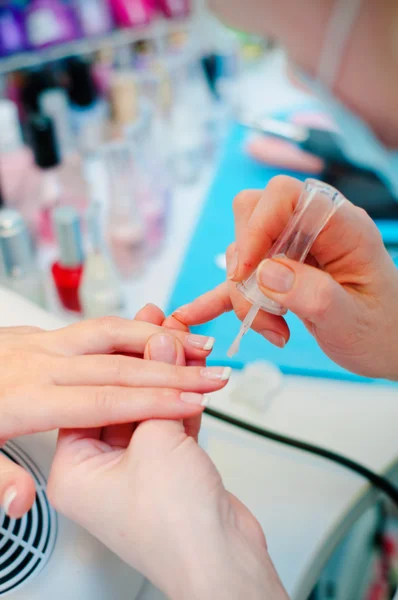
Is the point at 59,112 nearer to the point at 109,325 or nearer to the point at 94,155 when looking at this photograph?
the point at 94,155

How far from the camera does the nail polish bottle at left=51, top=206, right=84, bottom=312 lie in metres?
0.66

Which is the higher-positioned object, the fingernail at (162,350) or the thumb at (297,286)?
the thumb at (297,286)

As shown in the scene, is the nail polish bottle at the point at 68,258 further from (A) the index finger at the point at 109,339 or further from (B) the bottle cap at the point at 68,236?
(A) the index finger at the point at 109,339

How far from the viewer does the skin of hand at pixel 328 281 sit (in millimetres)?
394

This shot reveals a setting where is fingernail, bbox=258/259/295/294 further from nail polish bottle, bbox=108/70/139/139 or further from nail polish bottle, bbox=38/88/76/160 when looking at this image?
nail polish bottle, bbox=108/70/139/139

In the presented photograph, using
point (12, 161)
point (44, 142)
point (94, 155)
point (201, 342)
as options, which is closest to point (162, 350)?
point (201, 342)

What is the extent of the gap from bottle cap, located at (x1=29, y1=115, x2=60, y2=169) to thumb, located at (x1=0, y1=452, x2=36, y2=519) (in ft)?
1.95

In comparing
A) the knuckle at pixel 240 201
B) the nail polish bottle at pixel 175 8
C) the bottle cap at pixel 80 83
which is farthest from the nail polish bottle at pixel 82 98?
the knuckle at pixel 240 201

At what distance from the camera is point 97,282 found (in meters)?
0.67

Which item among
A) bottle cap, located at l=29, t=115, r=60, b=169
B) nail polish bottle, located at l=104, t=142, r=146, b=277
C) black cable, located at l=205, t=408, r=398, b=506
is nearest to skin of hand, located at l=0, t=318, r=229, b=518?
black cable, located at l=205, t=408, r=398, b=506

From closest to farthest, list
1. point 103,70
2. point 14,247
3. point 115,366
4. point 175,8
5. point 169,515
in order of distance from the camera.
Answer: point 169,515 < point 115,366 < point 14,247 < point 103,70 < point 175,8

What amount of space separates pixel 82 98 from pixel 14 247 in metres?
0.58

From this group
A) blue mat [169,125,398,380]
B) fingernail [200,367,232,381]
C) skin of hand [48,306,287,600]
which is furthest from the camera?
blue mat [169,125,398,380]

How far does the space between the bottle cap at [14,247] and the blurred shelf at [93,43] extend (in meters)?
0.49
